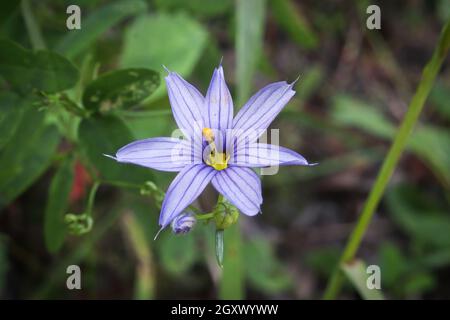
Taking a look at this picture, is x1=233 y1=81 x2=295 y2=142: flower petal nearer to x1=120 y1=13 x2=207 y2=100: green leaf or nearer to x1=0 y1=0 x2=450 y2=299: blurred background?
x1=0 y1=0 x2=450 y2=299: blurred background

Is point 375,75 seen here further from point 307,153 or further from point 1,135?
point 1,135

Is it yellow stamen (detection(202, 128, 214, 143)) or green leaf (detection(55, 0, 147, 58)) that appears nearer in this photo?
yellow stamen (detection(202, 128, 214, 143))

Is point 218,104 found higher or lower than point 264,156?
higher

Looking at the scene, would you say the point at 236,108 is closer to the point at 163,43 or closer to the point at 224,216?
the point at 163,43

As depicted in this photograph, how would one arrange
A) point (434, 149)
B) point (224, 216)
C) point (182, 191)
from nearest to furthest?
point (182, 191)
point (224, 216)
point (434, 149)

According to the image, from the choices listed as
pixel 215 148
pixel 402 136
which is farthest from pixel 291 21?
pixel 215 148

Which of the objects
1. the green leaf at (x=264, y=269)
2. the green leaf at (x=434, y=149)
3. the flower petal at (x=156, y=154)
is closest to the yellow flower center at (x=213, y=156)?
the flower petal at (x=156, y=154)

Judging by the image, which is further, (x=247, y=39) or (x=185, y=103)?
(x=247, y=39)

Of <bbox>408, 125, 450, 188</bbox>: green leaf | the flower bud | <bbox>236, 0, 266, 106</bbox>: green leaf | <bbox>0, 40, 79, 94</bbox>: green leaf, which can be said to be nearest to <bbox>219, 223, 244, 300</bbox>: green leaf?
<bbox>236, 0, 266, 106</bbox>: green leaf
